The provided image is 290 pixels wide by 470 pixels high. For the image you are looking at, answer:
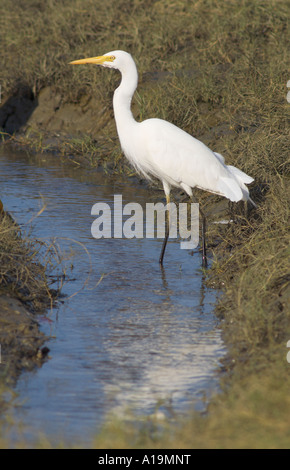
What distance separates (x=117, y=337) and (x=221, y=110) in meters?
5.00

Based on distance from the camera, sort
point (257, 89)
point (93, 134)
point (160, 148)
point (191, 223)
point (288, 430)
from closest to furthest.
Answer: point (288, 430)
point (160, 148)
point (191, 223)
point (257, 89)
point (93, 134)

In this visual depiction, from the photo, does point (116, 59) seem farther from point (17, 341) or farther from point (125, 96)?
point (17, 341)

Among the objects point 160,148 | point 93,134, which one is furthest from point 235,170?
point 93,134

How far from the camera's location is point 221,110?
28.6ft

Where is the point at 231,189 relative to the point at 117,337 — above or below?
above

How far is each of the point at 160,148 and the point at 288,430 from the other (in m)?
3.31

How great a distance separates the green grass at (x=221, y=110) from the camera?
3.21m

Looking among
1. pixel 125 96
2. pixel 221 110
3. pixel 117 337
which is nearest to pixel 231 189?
pixel 125 96

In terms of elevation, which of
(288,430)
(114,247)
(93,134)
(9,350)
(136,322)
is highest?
(93,134)

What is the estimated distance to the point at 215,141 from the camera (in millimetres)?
8148

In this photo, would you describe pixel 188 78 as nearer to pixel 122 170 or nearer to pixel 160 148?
pixel 122 170

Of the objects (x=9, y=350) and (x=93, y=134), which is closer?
(x=9, y=350)

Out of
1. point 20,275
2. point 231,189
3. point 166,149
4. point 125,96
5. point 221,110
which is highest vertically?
point 221,110

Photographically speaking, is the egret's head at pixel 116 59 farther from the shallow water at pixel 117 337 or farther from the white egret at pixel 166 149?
the shallow water at pixel 117 337
